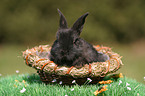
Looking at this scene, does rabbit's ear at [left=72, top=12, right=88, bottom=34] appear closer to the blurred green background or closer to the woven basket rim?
the woven basket rim

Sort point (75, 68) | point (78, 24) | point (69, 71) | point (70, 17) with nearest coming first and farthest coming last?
point (69, 71) → point (75, 68) → point (78, 24) → point (70, 17)

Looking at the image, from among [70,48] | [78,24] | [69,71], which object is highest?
[78,24]

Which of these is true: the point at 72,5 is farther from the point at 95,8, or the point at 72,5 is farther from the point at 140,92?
the point at 140,92

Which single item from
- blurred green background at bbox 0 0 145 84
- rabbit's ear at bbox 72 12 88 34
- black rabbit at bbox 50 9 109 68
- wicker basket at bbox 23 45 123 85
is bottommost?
wicker basket at bbox 23 45 123 85

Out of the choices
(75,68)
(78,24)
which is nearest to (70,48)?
(75,68)

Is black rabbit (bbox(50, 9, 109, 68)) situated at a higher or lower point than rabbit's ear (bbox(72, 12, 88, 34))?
lower

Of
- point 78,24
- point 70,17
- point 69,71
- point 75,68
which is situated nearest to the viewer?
point 69,71

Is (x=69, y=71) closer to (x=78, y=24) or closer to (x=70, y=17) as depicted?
(x=78, y=24)

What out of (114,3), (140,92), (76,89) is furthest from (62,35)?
(114,3)

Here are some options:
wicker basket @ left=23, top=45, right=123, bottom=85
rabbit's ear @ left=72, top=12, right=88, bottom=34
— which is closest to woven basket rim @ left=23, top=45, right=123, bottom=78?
wicker basket @ left=23, top=45, right=123, bottom=85

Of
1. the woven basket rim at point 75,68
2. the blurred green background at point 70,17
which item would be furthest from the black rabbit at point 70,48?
the blurred green background at point 70,17

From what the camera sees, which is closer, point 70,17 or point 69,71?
point 69,71
